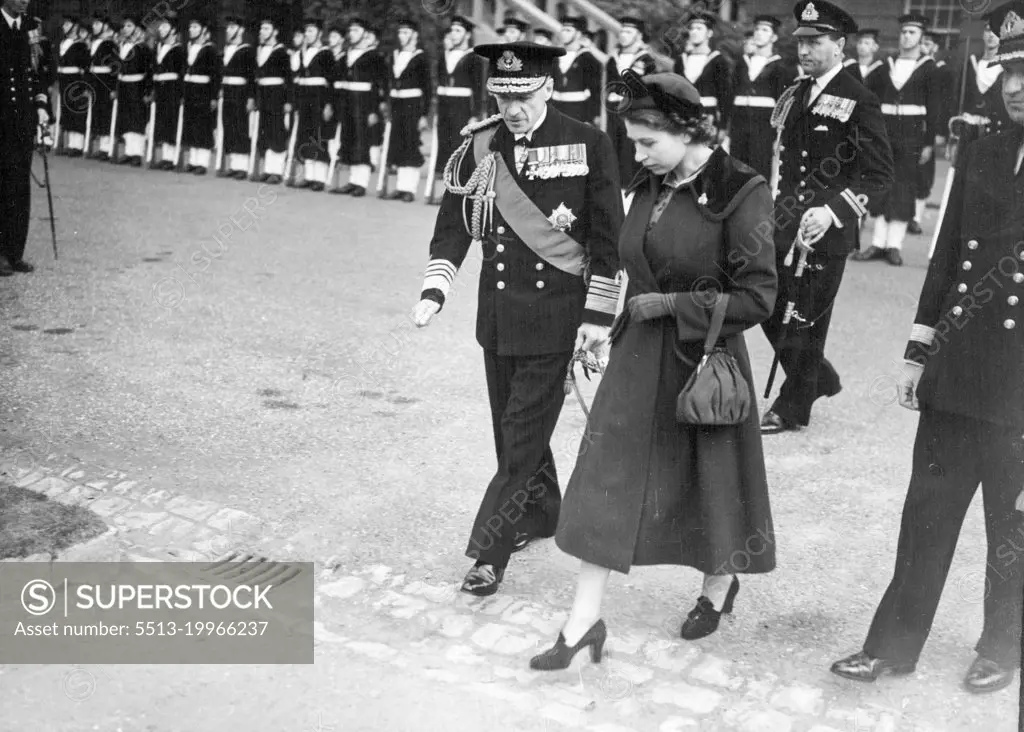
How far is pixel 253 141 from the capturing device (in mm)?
17500

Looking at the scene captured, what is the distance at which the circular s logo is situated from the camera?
4.53 metres

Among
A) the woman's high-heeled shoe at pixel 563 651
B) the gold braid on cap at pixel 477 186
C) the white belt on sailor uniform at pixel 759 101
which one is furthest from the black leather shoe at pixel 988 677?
the white belt on sailor uniform at pixel 759 101

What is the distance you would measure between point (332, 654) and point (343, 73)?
41.8 feet

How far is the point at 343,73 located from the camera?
632 inches

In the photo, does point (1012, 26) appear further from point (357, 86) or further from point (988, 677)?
point (357, 86)

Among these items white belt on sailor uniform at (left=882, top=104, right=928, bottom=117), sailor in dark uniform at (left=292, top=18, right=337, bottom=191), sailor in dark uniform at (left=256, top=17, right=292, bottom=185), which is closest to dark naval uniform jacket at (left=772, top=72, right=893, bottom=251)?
white belt on sailor uniform at (left=882, top=104, right=928, bottom=117)

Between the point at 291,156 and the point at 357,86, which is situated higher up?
the point at 357,86

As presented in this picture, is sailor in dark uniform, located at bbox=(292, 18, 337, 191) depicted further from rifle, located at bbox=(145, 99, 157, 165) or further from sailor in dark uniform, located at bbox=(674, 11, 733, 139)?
sailor in dark uniform, located at bbox=(674, 11, 733, 139)

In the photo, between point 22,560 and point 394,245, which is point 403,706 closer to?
point 22,560

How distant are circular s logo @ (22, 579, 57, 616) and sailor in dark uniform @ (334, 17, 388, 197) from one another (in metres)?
11.5

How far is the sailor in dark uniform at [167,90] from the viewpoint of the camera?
18453mm

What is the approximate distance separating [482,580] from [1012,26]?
2.58 m

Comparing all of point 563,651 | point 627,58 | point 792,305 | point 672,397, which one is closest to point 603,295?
point 672,397

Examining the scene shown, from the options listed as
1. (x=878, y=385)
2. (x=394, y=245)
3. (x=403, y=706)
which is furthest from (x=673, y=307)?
(x=394, y=245)
